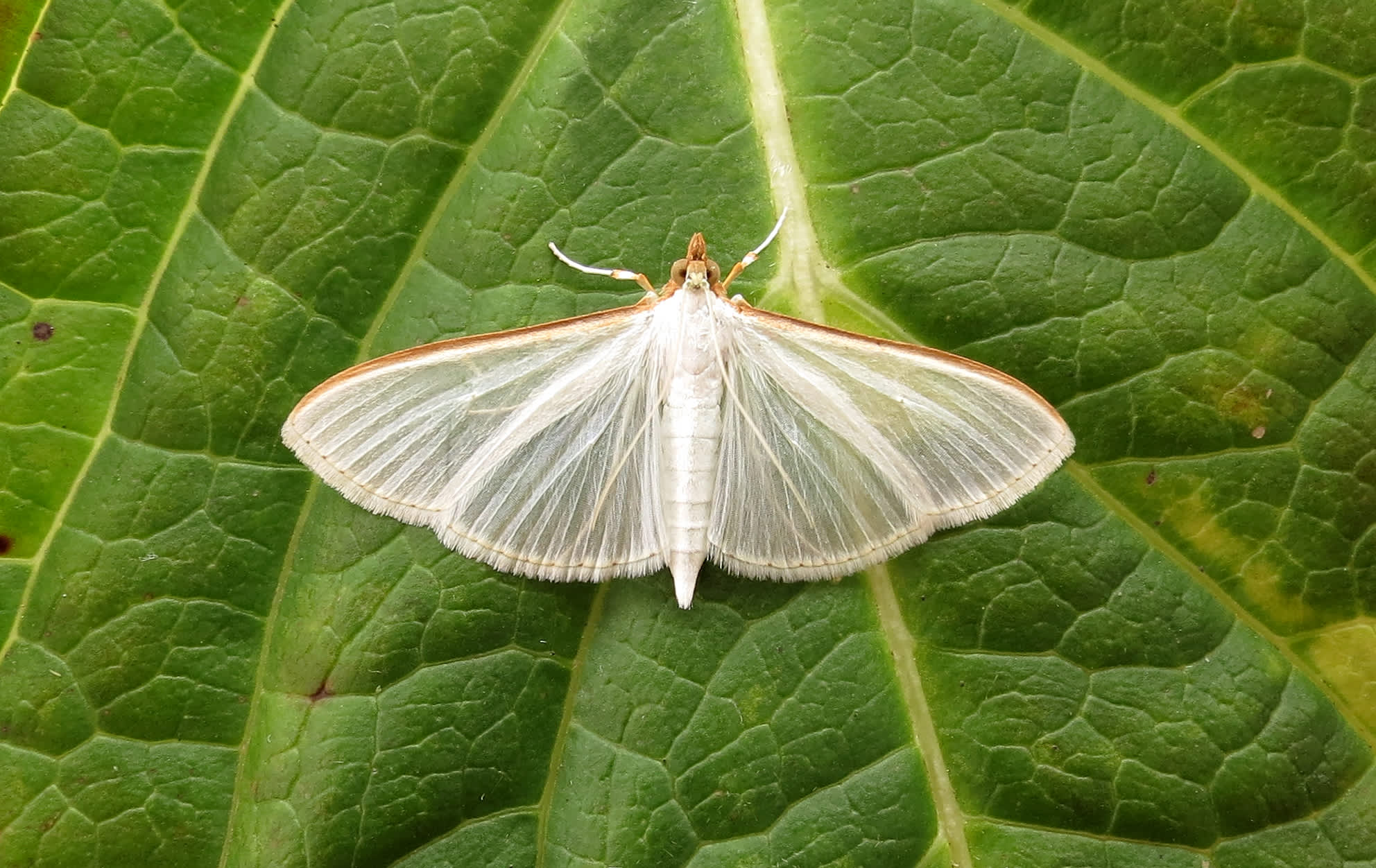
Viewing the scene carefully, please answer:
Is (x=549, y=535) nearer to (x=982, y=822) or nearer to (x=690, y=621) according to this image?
(x=690, y=621)

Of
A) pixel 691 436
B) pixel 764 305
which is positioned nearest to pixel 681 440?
pixel 691 436

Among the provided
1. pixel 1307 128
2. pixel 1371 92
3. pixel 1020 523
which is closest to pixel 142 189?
pixel 1020 523

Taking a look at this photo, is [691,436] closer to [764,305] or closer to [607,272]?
[764,305]

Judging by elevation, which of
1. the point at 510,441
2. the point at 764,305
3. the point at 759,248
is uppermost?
the point at 759,248

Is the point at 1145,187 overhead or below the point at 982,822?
overhead

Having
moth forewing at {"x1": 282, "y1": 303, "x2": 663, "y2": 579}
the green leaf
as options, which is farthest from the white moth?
the green leaf

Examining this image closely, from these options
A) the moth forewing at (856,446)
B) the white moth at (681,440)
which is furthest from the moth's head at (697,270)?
the moth forewing at (856,446)
